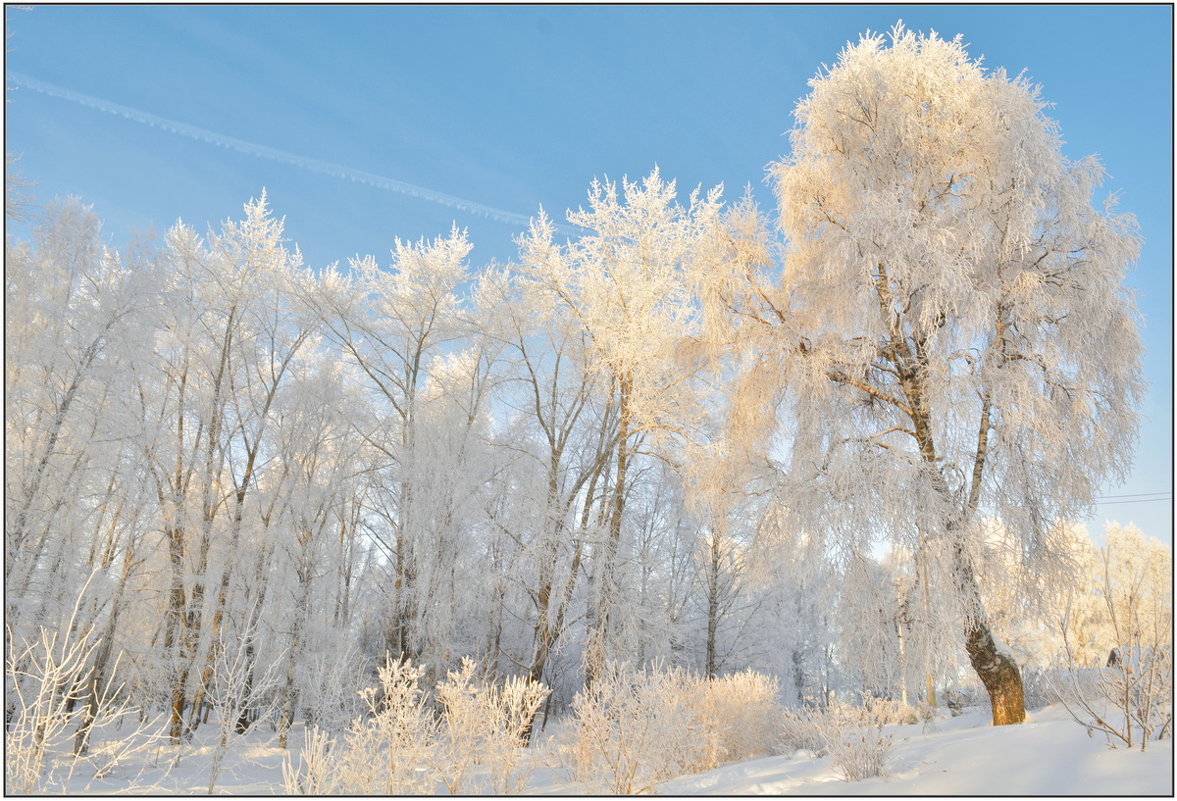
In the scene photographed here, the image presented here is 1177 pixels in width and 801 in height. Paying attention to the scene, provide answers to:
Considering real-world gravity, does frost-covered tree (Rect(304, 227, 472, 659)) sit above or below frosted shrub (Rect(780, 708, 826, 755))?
above

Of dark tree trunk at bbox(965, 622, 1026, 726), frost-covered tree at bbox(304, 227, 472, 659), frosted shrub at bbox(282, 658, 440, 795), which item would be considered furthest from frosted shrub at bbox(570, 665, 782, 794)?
frost-covered tree at bbox(304, 227, 472, 659)

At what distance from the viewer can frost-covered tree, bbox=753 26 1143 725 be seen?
7.22 m

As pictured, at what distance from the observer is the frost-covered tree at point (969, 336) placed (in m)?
7.22

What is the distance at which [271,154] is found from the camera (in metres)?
11.1

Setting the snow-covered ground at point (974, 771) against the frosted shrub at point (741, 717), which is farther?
the frosted shrub at point (741, 717)

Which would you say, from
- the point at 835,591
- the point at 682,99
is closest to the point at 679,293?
the point at 682,99

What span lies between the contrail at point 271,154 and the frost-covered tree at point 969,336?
266 inches

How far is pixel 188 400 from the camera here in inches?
520

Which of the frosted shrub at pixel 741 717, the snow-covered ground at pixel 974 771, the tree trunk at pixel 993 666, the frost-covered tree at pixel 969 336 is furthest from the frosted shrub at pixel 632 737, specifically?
the tree trunk at pixel 993 666

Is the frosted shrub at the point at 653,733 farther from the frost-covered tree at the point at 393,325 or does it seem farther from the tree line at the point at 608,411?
the frost-covered tree at the point at 393,325

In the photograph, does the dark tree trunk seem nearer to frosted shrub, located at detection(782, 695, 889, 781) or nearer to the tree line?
the tree line

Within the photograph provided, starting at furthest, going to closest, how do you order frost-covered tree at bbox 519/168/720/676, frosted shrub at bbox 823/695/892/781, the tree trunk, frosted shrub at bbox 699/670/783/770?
1. frost-covered tree at bbox 519/168/720/676
2. frosted shrub at bbox 699/670/783/770
3. the tree trunk
4. frosted shrub at bbox 823/695/892/781

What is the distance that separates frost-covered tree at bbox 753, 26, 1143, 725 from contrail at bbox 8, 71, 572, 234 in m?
6.75

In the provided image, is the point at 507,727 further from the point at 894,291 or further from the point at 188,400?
the point at 188,400
